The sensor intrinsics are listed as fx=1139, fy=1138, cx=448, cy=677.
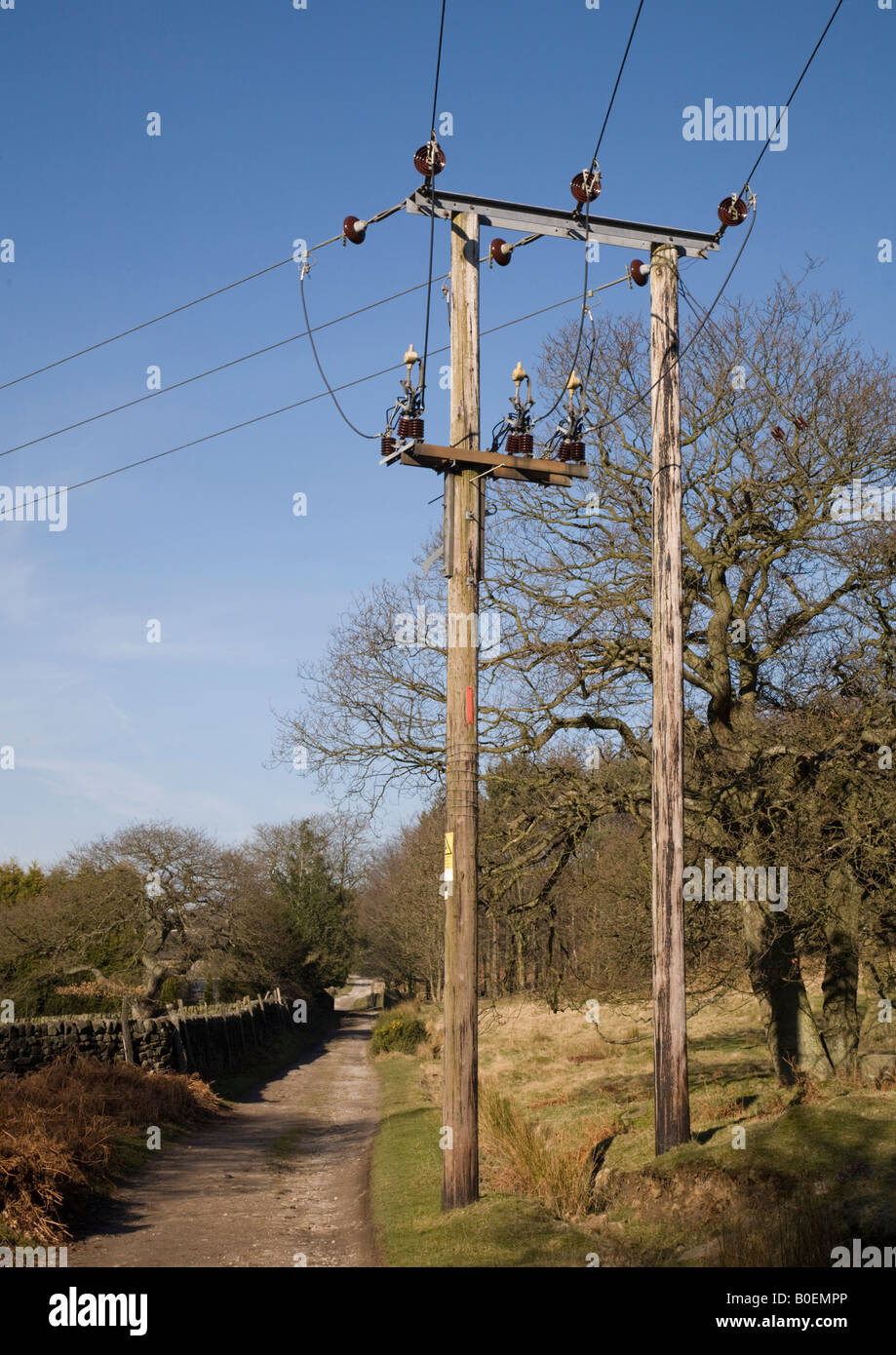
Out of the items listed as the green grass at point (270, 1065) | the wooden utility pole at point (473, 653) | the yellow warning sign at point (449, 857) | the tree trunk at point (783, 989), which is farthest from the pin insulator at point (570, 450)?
the green grass at point (270, 1065)

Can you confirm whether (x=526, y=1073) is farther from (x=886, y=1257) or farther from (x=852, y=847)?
(x=886, y=1257)

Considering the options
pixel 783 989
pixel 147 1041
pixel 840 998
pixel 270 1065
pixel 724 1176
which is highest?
pixel 783 989

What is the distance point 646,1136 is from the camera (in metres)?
14.5

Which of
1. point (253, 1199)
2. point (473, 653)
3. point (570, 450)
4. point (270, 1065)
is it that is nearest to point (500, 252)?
point (570, 450)

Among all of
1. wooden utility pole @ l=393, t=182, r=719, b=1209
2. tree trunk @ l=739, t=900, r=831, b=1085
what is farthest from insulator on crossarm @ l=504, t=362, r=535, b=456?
tree trunk @ l=739, t=900, r=831, b=1085

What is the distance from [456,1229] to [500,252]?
9467 millimetres

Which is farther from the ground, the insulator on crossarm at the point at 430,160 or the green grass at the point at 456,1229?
the insulator on crossarm at the point at 430,160

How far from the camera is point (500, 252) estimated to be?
1189 cm

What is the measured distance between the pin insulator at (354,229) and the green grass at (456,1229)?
31.4 feet

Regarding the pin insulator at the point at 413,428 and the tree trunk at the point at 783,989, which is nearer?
the pin insulator at the point at 413,428

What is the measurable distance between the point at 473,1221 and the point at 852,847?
22.9 feet

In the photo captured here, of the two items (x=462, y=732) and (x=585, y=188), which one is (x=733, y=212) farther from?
(x=462, y=732)

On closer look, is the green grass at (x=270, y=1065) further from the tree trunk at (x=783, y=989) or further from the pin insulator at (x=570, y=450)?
the pin insulator at (x=570, y=450)

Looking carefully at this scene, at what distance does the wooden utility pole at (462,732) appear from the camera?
35.1 feet
